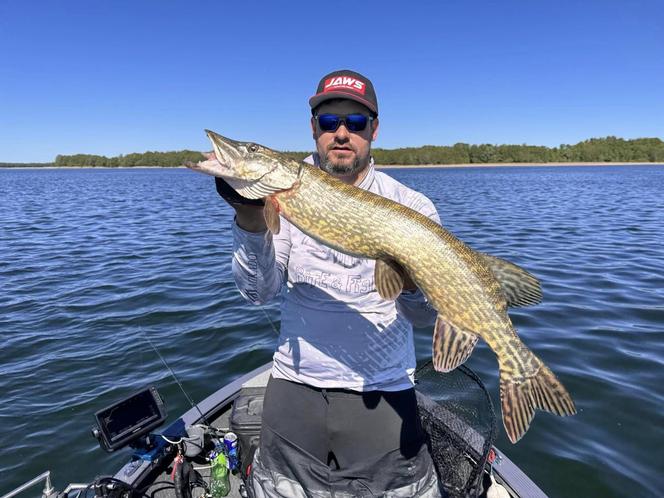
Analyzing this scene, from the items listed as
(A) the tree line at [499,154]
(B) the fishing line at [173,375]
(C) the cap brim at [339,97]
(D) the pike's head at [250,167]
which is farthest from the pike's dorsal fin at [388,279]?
(A) the tree line at [499,154]

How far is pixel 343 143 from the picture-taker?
2.71 metres

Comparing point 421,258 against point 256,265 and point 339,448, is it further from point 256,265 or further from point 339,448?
point 339,448


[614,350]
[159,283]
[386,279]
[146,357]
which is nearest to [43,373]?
[146,357]

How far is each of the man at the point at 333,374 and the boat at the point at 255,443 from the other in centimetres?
72

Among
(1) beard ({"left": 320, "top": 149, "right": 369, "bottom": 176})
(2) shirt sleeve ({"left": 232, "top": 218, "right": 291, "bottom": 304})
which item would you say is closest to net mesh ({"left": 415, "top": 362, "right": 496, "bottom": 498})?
(2) shirt sleeve ({"left": 232, "top": 218, "right": 291, "bottom": 304})

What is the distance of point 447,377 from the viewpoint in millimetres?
3615

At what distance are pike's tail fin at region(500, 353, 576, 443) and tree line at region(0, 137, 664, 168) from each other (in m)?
104

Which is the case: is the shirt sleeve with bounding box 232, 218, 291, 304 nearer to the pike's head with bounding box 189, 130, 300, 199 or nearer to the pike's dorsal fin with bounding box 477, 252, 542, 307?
the pike's head with bounding box 189, 130, 300, 199

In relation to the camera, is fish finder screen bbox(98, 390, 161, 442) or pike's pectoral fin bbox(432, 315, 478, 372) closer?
pike's pectoral fin bbox(432, 315, 478, 372)

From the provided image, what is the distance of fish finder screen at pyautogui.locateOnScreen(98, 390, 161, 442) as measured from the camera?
2902 mm

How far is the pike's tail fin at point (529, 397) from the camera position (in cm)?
213

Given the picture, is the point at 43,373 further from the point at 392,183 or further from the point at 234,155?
the point at 392,183

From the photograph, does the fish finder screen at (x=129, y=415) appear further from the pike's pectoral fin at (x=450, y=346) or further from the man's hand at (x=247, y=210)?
the pike's pectoral fin at (x=450, y=346)

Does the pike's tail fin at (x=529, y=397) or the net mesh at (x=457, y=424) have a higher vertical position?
the pike's tail fin at (x=529, y=397)
